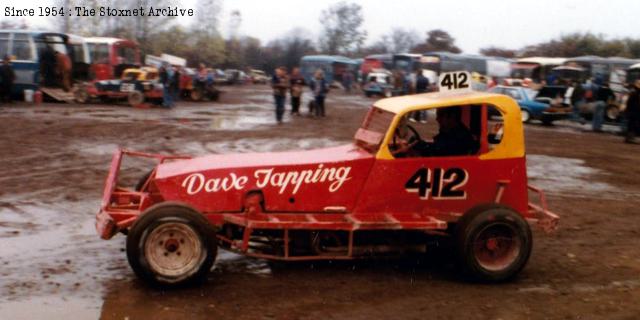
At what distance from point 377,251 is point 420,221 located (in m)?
0.50

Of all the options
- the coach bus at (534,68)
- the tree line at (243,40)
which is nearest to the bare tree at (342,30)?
the tree line at (243,40)

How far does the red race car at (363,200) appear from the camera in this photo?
6.12 meters

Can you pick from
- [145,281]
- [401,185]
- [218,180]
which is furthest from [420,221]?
[145,281]

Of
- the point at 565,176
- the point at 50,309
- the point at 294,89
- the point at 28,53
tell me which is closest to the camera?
the point at 50,309

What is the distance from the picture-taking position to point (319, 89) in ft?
79.5

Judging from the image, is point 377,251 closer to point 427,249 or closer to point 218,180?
point 427,249

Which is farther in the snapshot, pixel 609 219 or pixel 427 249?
pixel 609 219

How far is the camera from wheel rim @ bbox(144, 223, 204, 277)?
5.88 metres

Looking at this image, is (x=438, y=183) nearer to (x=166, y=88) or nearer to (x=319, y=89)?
(x=319, y=89)

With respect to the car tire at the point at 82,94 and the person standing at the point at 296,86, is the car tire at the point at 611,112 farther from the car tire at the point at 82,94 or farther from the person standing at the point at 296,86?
the car tire at the point at 82,94

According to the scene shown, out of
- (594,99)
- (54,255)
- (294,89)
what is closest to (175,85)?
(294,89)

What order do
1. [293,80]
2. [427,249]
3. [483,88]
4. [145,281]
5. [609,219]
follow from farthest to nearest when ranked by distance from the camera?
[483,88] → [293,80] → [609,219] → [427,249] → [145,281]

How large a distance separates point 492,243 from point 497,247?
0.30ft

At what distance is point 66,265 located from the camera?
6668 mm
